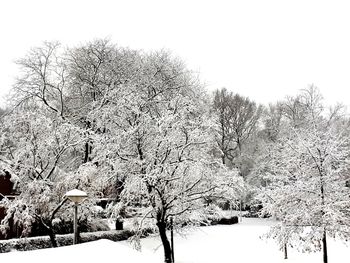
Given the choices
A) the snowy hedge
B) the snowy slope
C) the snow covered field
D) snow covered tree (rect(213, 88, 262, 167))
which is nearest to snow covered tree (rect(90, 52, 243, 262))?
the snow covered field

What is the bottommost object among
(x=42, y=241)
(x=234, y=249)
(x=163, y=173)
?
(x=234, y=249)

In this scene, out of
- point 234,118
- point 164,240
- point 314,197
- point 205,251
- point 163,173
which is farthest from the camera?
point 234,118

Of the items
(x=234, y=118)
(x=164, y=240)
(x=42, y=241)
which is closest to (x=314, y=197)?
(x=164, y=240)

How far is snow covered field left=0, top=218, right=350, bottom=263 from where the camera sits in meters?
7.09

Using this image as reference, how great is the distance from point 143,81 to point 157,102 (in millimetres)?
3820

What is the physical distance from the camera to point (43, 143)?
665 inches

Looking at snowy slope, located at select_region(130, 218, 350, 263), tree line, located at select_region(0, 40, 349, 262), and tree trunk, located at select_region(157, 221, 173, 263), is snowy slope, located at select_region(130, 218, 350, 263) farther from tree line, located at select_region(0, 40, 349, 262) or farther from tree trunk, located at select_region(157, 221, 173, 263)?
tree line, located at select_region(0, 40, 349, 262)

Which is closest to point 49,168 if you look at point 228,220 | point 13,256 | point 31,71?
point 31,71

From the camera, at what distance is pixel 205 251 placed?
70.3 feet

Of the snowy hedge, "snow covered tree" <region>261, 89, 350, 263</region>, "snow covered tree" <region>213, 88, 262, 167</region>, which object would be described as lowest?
the snowy hedge

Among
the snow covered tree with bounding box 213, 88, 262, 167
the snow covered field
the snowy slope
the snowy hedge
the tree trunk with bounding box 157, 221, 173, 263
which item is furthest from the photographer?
the snow covered tree with bounding box 213, 88, 262, 167

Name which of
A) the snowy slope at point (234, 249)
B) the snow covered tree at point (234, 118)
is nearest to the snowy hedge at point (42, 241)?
the snowy slope at point (234, 249)

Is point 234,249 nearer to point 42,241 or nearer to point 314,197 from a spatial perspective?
point 314,197

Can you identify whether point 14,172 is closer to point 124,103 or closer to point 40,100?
point 124,103
